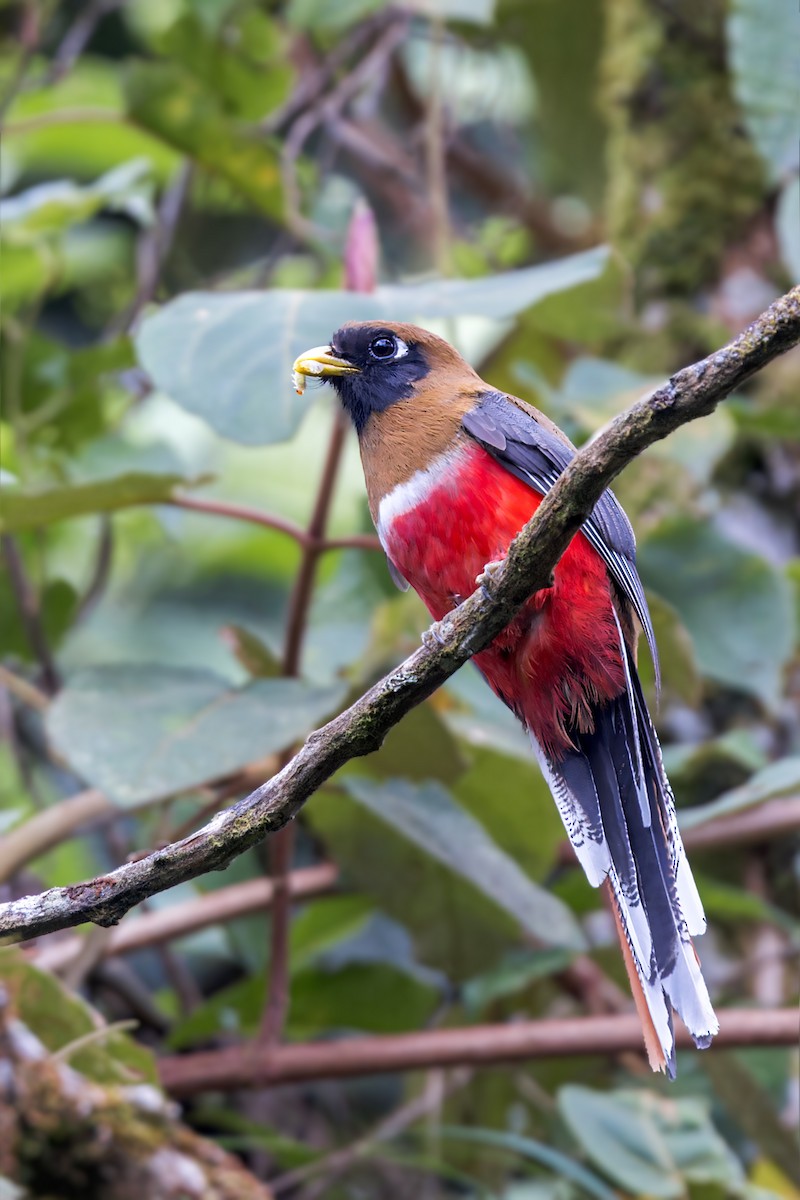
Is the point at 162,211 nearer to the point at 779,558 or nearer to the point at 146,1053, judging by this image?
the point at 779,558

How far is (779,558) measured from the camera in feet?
11.6

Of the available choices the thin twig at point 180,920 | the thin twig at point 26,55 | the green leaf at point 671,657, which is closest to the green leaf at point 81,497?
the thin twig at point 180,920

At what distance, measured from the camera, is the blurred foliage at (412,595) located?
2.48m

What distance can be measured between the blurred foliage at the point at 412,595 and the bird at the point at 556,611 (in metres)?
0.24

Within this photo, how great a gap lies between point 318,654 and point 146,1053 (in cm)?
112

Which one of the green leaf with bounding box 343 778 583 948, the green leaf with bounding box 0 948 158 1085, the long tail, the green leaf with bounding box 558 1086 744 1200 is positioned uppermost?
the long tail

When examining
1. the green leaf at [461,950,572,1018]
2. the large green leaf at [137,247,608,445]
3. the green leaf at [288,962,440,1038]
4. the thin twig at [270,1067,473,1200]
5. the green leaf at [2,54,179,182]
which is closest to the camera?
the large green leaf at [137,247,608,445]

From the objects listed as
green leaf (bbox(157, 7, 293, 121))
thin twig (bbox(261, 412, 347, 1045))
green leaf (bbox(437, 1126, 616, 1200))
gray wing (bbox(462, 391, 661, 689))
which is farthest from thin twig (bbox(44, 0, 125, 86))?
green leaf (bbox(437, 1126, 616, 1200))

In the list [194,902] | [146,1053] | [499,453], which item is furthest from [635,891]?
[194,902]

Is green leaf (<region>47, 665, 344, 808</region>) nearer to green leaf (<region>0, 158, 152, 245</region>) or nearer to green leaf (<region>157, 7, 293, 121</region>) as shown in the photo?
green leaf (<region>0, 158, 152, 245</region>)

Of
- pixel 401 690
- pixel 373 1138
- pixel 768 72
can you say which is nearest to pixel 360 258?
pixel 768 72

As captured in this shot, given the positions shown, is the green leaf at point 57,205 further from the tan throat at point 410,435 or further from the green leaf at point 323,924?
the green leaf at point 323,924

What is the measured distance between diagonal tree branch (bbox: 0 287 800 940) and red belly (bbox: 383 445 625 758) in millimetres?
572

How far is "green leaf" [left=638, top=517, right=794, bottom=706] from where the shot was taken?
119 inches
